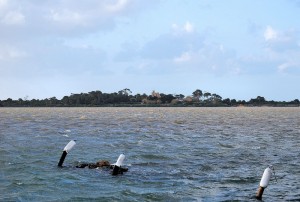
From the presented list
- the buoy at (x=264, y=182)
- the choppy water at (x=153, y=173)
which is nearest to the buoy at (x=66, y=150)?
the choppy water at (x=153, y=173)

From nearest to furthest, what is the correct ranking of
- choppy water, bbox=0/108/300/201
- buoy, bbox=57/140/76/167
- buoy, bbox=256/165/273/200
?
buoy, bbox=256/165/273/200 → choppy water, bbox=0/108/300/201 → buoy, bbox=57/140/76/167

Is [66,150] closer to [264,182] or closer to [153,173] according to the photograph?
[153,173]

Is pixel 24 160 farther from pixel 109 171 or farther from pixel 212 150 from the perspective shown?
pixel 212 150

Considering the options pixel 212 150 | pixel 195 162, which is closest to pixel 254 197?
pixel 195 162

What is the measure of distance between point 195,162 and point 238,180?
6.90m

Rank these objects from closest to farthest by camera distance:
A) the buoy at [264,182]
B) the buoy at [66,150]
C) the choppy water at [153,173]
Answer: the buoy at [264,182]
the choppy water at [153,173]
the buoy at [66,150]

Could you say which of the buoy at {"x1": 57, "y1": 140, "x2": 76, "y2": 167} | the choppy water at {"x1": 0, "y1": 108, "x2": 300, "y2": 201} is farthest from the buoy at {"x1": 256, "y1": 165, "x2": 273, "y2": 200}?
the buoy at {"x1": 57, "y1": 140, "x2": 76, "y2": 167}

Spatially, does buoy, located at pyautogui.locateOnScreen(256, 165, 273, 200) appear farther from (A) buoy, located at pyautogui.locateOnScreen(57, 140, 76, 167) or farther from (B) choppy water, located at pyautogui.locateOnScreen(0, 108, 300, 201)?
(A) buoy, located at pyautogui.locateOnScreen(57, 140, 76, 167)

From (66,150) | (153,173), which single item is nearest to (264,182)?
(153,173)

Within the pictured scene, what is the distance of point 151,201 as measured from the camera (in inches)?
732

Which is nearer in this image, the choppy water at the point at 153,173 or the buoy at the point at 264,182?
the buoy at the point at 264,182

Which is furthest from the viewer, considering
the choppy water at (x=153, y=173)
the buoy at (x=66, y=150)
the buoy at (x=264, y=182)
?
the buoy at (x=66, y=150)

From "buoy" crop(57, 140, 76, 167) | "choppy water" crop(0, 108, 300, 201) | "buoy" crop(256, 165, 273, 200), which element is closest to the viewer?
"buoy" crop(256, 165, 273, 200)

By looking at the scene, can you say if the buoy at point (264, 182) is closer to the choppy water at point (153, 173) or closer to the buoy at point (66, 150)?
the choppy water at point (153, 173)
